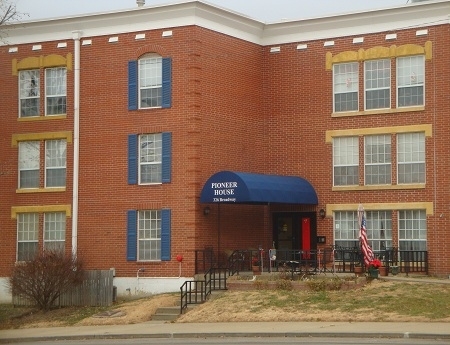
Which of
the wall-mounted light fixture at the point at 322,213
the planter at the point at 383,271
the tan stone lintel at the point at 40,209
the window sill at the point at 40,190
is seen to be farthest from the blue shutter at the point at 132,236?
→ the planter at the point at 383,271

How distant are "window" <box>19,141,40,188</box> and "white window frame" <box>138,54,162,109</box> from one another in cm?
541

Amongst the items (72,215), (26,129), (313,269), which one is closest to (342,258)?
(313,269)

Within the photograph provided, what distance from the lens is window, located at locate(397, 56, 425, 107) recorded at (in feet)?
129

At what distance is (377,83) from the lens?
40.1 meters

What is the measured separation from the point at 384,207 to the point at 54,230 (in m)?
13.0

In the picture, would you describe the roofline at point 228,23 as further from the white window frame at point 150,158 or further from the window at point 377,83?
the white window frame at point 150,158

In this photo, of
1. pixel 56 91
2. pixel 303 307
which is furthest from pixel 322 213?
pixel 56 91

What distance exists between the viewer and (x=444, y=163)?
38719mm

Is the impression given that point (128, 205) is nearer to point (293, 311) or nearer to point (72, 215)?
point (72, 215)

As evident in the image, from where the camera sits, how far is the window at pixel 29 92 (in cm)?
4247

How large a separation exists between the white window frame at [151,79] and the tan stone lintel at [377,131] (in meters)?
6.89

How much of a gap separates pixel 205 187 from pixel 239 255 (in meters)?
2.87

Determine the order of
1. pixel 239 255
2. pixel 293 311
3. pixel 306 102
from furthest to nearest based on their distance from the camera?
pixel 306 102 < pixel 239 255 < pixel 293 311

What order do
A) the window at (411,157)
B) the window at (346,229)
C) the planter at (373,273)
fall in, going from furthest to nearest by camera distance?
the window at (346,229), the window at (411,157), the planter at (373,273)
